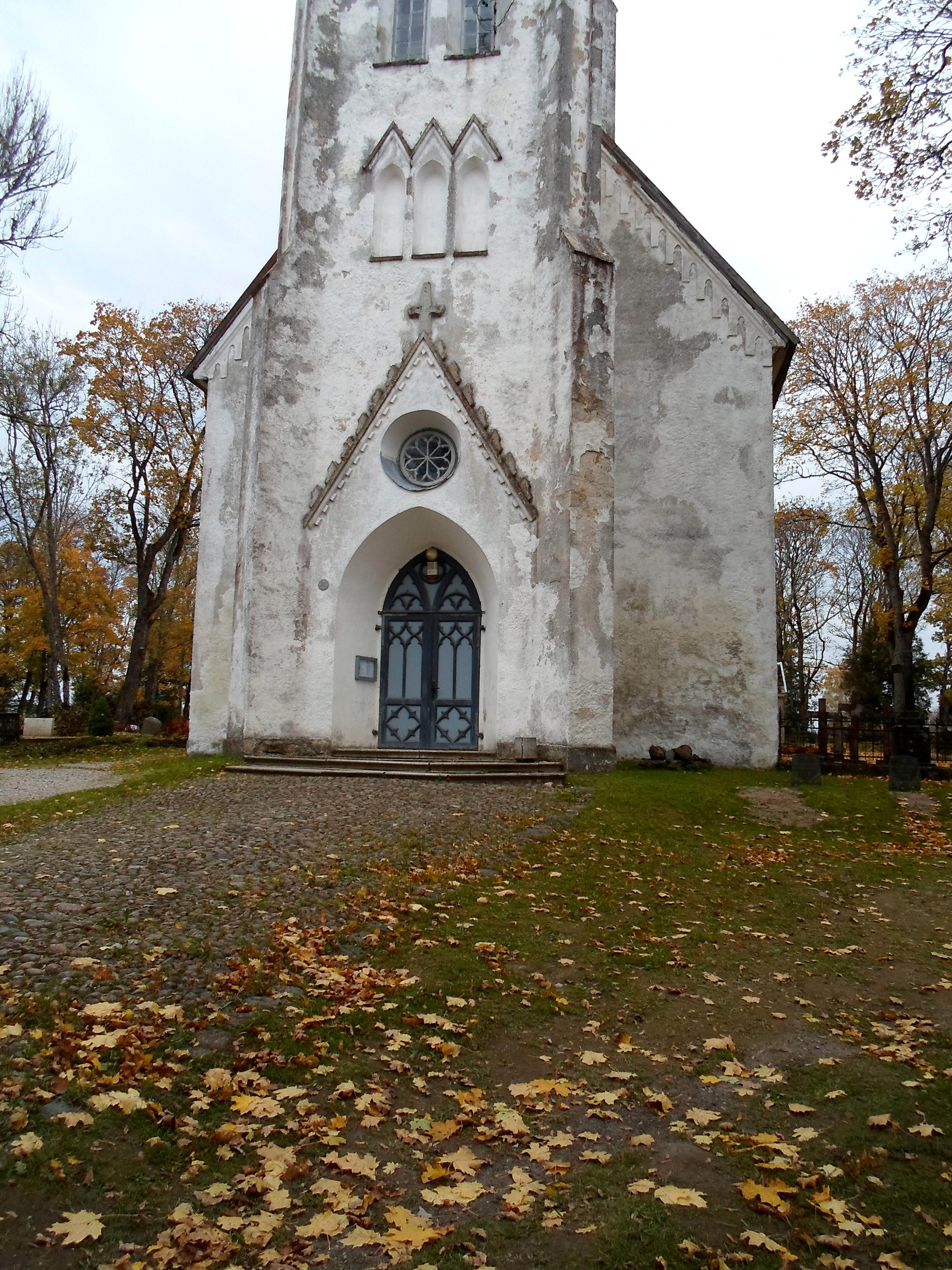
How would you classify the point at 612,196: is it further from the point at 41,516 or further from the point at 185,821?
the point at 41,516

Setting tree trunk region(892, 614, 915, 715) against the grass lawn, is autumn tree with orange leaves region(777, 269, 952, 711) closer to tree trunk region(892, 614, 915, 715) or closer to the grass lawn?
tree trunk region(892, 614, 915, 715)

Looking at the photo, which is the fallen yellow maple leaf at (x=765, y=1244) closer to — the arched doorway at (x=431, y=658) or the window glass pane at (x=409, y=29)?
the arched doorway at (x=431, y=658)

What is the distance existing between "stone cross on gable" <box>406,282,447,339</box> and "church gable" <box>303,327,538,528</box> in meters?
0.10

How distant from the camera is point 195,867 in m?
7.56

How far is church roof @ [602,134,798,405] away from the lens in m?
17.5

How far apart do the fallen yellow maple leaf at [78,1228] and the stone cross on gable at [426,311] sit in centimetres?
1573

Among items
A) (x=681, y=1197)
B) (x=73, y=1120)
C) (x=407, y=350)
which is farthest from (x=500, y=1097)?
(x=407, y=350)

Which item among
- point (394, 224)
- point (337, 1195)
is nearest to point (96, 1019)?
point (337, 1195)

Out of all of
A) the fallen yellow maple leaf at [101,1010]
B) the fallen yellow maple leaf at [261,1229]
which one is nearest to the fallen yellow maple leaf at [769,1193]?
the fallen yellow maple leaf at [261,1229]

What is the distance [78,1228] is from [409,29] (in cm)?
2096

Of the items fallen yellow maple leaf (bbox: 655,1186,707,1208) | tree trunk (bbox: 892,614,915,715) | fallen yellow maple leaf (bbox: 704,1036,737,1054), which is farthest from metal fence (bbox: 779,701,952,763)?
fallen yellow maple leaf (bbox: 655,1186,707,1208)

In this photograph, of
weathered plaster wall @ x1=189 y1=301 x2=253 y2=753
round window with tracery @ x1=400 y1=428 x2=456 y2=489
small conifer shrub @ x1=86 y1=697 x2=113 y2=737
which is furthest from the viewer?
small conifer shrub @ x1=86 y1=697 x2=113 y2=737

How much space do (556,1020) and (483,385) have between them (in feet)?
43.9

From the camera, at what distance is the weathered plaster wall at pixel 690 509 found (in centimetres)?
1700
